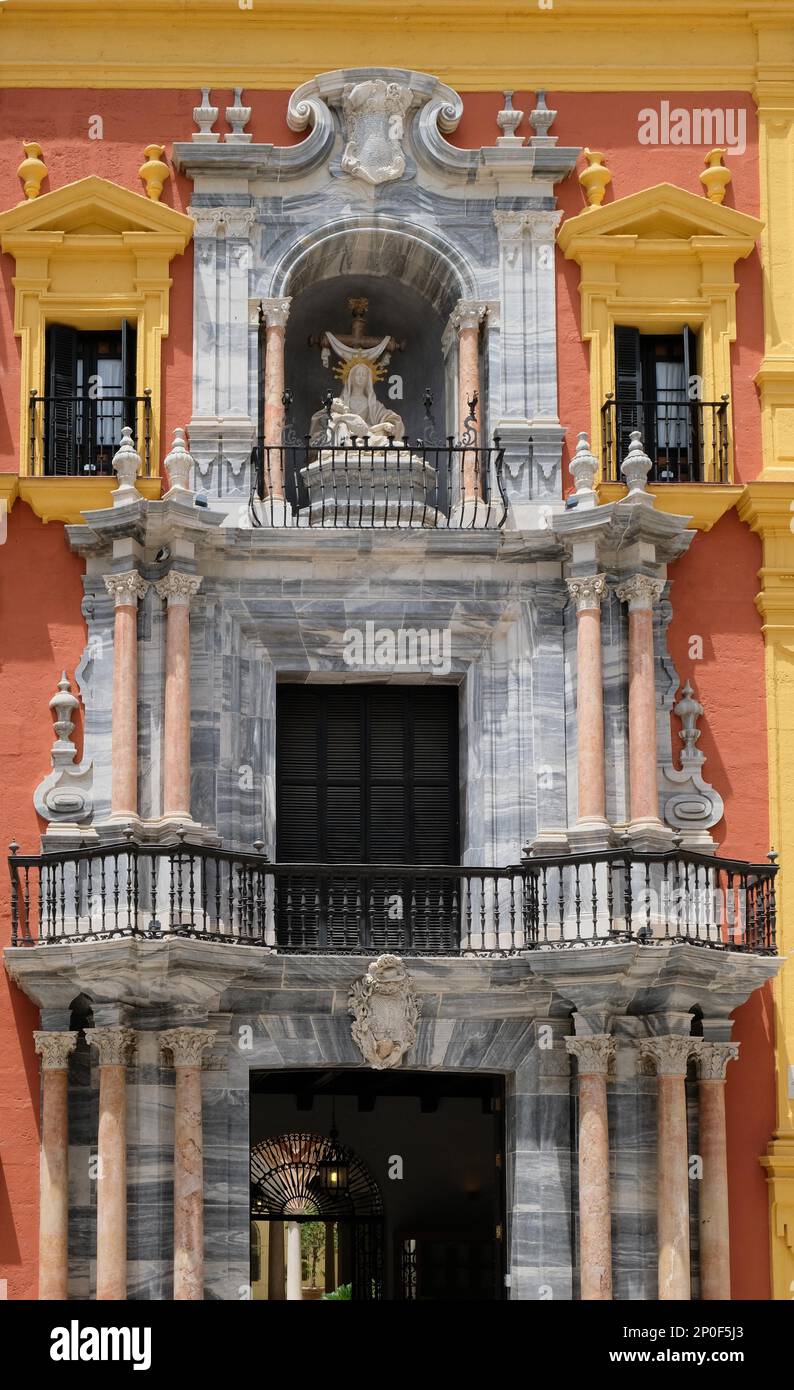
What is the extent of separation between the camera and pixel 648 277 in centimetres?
2384

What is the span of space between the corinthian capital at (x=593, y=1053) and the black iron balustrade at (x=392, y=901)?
768 millimetres

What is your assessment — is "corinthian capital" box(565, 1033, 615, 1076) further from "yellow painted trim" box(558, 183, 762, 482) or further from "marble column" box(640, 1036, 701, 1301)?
"yellow painted trim" box(558, 183, 762, 482)

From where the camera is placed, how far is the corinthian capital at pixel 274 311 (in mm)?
23531

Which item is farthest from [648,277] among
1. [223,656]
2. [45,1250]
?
[45,1250]

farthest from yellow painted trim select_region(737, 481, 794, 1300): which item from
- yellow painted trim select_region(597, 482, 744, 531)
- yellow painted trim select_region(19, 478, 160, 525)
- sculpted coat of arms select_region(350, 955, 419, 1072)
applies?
yellow painted trim select_region(19, 478, 160, 525)

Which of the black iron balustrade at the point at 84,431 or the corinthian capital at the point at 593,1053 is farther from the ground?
the black iron balustrade at the point at 84,431

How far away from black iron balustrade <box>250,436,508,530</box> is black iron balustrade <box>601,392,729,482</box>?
98 cm

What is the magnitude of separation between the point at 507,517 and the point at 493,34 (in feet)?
14.3

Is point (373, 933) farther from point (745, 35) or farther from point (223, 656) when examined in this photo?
point (745, 35)

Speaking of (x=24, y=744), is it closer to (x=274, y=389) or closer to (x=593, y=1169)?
(x=274, y=389)

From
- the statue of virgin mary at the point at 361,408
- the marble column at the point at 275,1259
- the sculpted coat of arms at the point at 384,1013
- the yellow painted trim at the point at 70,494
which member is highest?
the statue of virgin mary at the point at 361,408

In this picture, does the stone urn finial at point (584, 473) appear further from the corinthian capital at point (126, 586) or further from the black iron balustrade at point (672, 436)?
the corinthian capital at point (126, 586)

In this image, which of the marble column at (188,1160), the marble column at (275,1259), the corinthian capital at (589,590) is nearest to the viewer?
the marble column at (188,1160)

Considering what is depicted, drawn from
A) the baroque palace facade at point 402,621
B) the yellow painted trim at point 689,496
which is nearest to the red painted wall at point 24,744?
the baroque palace facade at point 402,621
